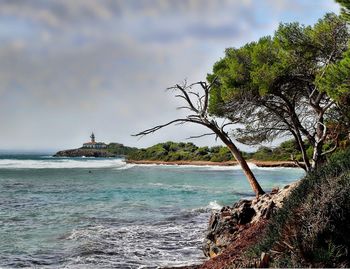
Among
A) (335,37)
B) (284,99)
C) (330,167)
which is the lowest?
(330,167)

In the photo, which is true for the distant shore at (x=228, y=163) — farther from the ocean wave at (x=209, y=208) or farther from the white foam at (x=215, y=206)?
the ocean wave at (x=209, y=208)

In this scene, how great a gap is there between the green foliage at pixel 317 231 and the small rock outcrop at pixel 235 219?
122 inches

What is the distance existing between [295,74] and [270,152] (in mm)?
3610

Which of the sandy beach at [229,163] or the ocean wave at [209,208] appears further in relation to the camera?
the sandy beach at [229,163]

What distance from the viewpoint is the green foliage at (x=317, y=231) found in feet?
17.7

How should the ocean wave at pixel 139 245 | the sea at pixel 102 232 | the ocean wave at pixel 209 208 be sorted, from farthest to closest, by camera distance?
the ocean wave at pixel 209 208 → the sea at pixel 102 232 → the ocean wave at pixel 139 245

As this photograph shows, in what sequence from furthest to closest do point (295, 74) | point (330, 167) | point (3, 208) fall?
point (3, 208) → point (295, 74) → point (330, 167)

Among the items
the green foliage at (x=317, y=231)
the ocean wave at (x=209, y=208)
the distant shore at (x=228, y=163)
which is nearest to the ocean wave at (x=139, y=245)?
the green foliage at (x=317, y=231)

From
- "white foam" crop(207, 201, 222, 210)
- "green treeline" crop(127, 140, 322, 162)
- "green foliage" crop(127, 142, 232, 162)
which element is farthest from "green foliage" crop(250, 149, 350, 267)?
"green foliage" crop(127, 142, 232, 162)

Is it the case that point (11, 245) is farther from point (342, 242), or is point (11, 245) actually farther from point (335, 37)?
point (335, 37)

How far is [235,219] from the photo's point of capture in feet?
35.7

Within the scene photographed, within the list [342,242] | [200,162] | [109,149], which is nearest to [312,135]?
[342,242]

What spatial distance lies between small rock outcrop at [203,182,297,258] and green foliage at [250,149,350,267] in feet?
10.1

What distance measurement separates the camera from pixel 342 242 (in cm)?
570
